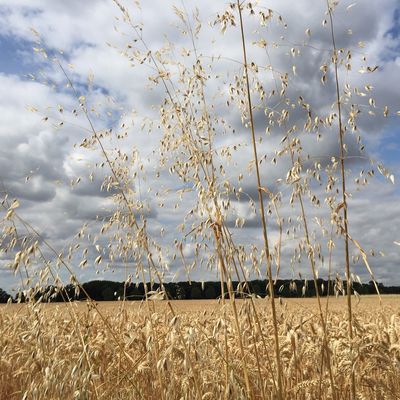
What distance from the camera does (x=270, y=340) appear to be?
3.54m

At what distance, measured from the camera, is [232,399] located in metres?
2.07

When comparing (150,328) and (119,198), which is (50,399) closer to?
(150,328)

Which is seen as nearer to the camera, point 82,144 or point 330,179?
point 330,179

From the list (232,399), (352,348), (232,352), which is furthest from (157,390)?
(352,348)

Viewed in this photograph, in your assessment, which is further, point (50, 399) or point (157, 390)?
point (157, 390)

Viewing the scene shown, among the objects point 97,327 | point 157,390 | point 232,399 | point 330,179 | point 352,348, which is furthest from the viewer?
point 97,327

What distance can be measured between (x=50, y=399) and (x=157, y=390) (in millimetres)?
907

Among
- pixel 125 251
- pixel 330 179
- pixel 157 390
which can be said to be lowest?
pixel 157 390

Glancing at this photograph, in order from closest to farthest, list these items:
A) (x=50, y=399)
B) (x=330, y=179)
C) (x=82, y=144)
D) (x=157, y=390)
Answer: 1. (x=50, y=399)
2. (x=330, y=179)
3. (x=157, y=390)
4. (x=82, y=144)

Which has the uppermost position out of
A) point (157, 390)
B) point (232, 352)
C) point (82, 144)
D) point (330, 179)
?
point (82, 144)

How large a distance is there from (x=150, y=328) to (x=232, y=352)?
3.89 feet

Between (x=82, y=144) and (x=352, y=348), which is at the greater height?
(x=82, y=144)

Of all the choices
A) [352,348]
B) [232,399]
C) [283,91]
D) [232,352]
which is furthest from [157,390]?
[283,91]

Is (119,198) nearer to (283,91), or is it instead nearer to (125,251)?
(125,251)
